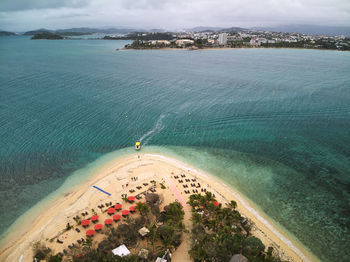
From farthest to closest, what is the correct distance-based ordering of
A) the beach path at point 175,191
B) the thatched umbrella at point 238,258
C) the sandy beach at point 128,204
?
the beach path at point 175,191 < the sandy beach at point 128,204 < the thatched umbrella at point 238,258

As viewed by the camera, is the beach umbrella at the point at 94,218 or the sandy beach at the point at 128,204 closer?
the sandy beach at the point at 128,204

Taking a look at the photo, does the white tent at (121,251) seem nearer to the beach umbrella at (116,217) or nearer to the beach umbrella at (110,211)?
the beach umbrella at (116,217)

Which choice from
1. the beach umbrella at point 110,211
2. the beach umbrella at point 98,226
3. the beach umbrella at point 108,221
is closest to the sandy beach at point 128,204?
the beach umbrella at point 110,211

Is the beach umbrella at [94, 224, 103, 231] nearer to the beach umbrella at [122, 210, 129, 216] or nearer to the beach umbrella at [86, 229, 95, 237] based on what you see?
the beach umbrella at [86, 229, 95, 237]

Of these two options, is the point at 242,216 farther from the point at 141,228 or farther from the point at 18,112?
the point at 18,112

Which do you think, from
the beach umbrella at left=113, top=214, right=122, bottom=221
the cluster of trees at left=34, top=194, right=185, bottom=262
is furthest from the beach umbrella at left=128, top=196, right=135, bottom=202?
the beach umbrella at left=113, top=214, right=122, bottom=221

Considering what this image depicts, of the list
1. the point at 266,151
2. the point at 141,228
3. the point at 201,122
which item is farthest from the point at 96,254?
the point at 201,122

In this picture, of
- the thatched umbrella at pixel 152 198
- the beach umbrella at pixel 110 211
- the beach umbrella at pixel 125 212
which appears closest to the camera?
the beach umbrella at pixel 125 212
